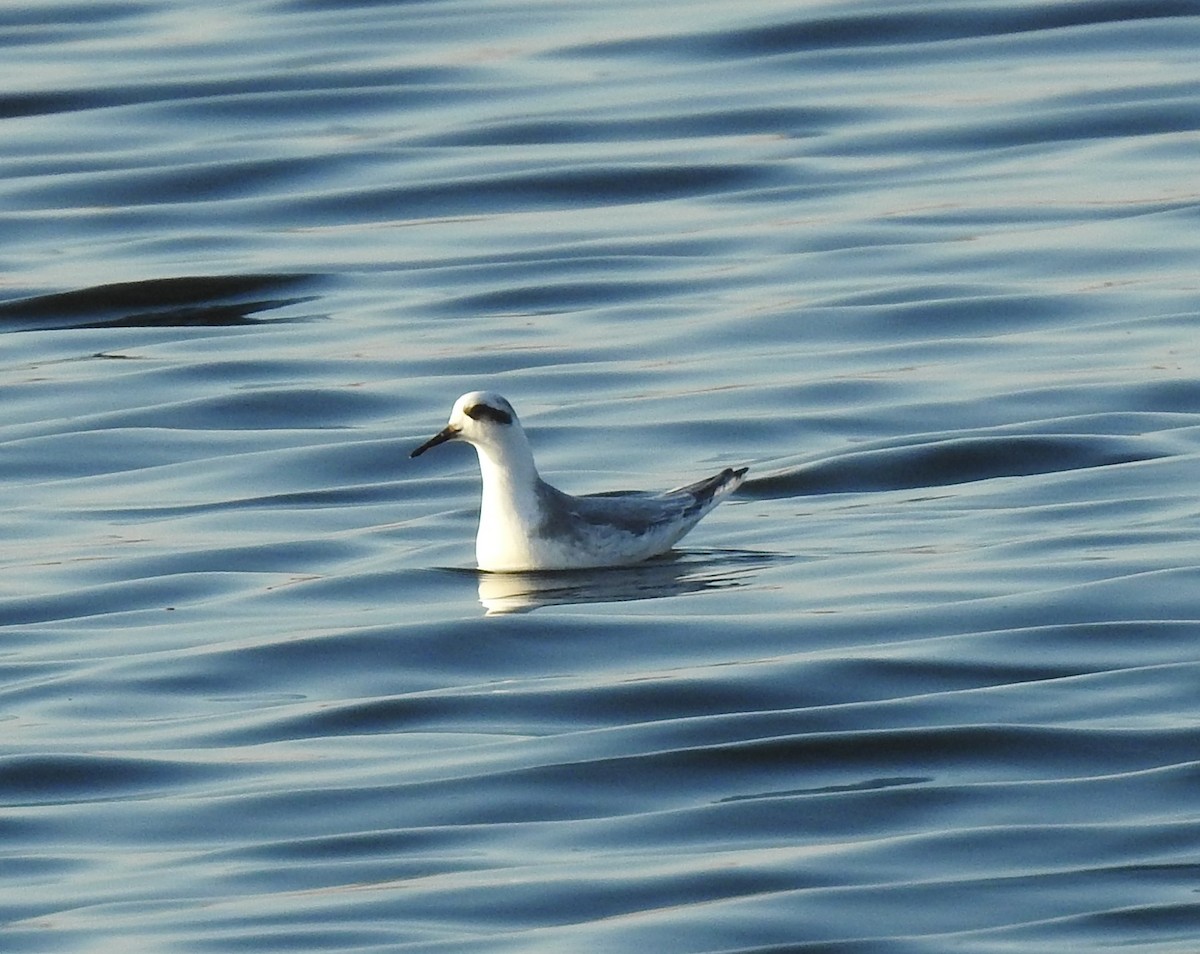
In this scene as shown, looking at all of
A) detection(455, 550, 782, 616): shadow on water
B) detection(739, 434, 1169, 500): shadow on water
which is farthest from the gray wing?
detection(739, 434, 1169, 500): shadow on water

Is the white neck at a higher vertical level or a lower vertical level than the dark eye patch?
lower

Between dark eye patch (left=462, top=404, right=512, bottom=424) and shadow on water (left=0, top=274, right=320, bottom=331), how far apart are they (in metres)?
6.57

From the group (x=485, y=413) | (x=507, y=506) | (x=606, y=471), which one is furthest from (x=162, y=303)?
(x=507, y=506)

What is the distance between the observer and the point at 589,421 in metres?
17.3

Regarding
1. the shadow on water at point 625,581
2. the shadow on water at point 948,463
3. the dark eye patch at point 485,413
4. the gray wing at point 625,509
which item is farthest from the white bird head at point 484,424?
the shadow on water at point 948,463

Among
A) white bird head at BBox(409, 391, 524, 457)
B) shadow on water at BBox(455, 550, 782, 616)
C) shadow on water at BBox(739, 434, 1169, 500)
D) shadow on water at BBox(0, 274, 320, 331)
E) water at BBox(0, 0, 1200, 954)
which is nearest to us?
water at BBox(0, 0, 1200, 954)

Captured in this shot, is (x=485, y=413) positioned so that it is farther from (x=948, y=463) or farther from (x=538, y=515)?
(x=948, y=463)

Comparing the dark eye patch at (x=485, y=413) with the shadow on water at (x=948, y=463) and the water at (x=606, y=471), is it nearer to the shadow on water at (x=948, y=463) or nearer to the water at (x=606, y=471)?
the water at (x=606, y=471)

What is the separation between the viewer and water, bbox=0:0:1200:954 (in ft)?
32.4

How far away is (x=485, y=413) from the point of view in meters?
14.2

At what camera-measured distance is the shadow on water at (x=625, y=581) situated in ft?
44.9

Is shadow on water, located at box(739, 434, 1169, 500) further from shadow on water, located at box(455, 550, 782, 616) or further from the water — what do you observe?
shadow on water, located at box(455, 550, 782, 616)

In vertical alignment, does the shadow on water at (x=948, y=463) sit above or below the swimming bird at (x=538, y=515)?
above

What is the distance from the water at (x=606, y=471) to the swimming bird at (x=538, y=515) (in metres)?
0.20
